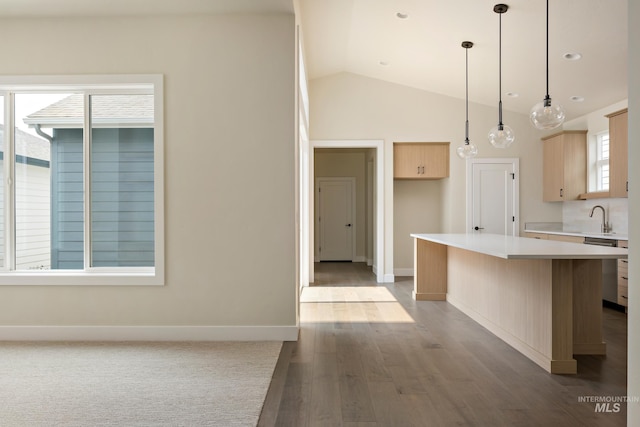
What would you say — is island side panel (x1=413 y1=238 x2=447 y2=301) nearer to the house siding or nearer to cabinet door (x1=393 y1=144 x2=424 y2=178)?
cabinet door (x1=393 y1=144 x2=424 y2=178)

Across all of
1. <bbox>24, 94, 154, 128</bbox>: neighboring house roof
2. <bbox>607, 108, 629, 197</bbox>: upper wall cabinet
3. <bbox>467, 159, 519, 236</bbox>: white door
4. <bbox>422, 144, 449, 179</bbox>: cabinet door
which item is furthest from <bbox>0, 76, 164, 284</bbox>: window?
<bbox>607, 108, 629, 197</bbox>: upper wall cabinet

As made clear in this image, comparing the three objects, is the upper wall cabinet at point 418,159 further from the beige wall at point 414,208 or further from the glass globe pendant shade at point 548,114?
the glass globe pendant shade at point 548,114

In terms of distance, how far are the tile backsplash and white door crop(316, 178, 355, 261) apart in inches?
177

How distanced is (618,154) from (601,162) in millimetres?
923

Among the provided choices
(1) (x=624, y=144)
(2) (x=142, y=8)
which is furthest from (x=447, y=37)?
(2) (x=142, y=8)

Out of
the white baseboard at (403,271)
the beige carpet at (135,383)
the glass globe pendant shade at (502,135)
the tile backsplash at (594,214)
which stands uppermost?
the glass globe pendant shade at (502,135)

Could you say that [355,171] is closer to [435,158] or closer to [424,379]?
[435,158]

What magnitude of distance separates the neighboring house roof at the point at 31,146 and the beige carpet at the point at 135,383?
161 centimetres

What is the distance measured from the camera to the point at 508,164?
6562mm

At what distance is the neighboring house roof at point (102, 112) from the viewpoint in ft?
11.8

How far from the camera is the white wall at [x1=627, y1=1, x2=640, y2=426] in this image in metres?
1.24

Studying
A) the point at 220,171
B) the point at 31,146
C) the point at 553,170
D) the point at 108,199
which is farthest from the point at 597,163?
the point at 31,146

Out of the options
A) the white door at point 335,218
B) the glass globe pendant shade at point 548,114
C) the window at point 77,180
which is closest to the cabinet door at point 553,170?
the glass globe pendant shade at point 548,114

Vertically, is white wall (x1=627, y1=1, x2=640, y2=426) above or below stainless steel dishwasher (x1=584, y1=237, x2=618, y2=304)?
above
